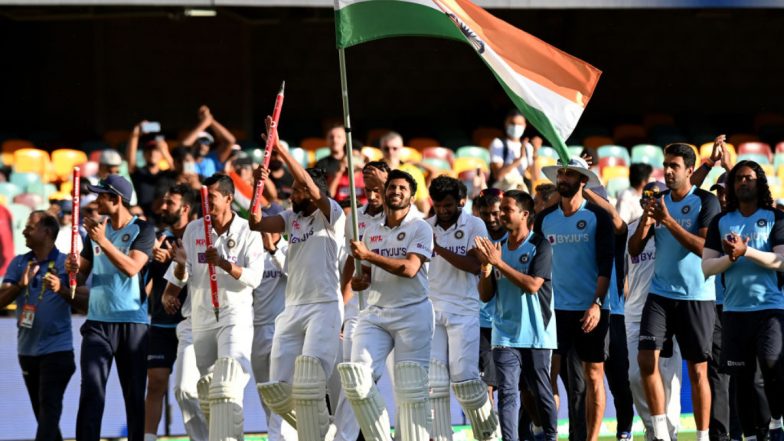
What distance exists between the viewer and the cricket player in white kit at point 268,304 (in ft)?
41.3

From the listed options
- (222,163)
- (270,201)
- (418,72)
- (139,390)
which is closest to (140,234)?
(139,390)

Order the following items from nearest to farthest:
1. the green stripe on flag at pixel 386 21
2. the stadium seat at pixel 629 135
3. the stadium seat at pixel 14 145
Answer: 1. the green stripe on flag at pixel 386 21
2. the stadium seat at pixel 14 145
3. the stadium seat at pixel 629 135

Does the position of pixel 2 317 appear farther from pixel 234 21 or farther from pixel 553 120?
pixel 234 21

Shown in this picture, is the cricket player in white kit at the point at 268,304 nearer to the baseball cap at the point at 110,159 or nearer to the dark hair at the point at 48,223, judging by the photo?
the dark hair at the point at 48,223

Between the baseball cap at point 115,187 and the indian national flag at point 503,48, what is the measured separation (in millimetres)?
2211

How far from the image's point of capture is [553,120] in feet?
35.5

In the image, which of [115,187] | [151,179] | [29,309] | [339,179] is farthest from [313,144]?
[29,309]

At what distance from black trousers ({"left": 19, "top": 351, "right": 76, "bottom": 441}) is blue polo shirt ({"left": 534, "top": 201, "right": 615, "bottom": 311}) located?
12.8ft

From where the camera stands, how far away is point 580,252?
11898 millimetres

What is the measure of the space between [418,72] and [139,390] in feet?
45.5

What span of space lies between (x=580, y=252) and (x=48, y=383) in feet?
14.2

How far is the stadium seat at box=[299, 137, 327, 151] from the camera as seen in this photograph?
21020 mm

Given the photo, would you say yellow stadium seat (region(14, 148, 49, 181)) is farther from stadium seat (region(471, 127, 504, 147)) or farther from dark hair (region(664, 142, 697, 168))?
dark hair (region(664, 142, 697, 168))

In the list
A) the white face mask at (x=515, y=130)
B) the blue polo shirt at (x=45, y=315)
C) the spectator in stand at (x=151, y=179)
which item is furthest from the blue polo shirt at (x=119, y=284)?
the white face mask at (x=515, y=130)
